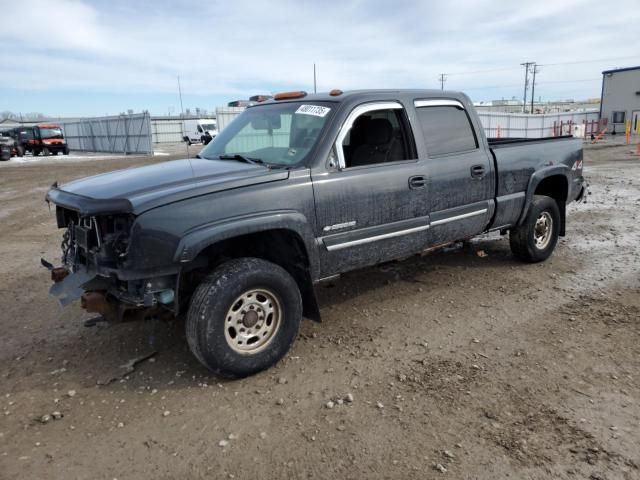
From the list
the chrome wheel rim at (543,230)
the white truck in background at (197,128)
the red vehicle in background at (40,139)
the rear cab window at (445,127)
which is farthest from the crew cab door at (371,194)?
the white truck in background at (197,128)

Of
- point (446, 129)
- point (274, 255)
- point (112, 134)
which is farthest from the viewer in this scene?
point (112, 134)

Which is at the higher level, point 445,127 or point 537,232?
point 445,127

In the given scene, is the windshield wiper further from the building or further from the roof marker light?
the building

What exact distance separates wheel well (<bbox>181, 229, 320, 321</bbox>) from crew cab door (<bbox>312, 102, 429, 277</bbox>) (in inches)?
6.6

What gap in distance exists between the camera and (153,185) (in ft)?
11.2

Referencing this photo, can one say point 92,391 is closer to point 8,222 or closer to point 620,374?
point 620,374

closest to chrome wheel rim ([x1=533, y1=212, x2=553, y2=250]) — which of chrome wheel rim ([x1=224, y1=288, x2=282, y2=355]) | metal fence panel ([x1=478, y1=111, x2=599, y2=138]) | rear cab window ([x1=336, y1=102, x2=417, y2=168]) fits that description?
rear cab window ([x1=336, y1=102, x2=417, y2=168])

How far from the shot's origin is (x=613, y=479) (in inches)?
97.3

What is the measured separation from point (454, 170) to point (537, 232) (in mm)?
1904

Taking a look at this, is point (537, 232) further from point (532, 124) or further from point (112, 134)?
point (532, 124)

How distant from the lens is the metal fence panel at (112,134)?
107 ft

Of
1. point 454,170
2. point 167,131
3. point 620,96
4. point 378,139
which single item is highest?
point 620,96

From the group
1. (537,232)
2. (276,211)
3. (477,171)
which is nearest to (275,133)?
(276,211)

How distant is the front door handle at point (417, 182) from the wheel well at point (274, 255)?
1182 mm
